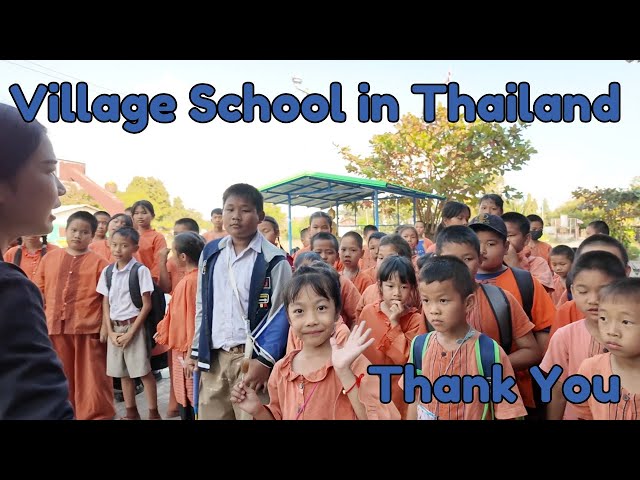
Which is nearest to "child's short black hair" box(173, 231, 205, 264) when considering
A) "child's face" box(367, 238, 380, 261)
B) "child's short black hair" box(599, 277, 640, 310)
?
"child's face" box(367, 238, 380, 261)

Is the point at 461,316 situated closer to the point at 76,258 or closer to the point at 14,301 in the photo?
the point at 14,301

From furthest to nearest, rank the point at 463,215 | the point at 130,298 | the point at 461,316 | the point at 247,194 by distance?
the point at 463,215 → the point at 130,298 → the point at 247,194 → the point at 461,316

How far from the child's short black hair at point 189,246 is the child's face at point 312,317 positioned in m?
1.36

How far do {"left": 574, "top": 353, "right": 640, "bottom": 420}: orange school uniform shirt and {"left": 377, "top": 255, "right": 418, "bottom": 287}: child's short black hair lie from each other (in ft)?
2.64

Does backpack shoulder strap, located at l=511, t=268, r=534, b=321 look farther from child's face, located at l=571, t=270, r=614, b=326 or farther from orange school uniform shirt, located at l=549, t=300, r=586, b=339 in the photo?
child's face, located at l=571, t=270, r=614, b=326

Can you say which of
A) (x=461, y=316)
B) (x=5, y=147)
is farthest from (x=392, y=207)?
(x=5, y=147)

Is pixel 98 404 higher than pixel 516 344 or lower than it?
lower

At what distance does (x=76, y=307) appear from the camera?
A: 3086mm

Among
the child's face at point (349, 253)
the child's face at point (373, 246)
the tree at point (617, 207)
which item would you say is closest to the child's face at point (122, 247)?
the child's face at point (349, 253)

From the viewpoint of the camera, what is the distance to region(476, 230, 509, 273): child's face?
2219 mm

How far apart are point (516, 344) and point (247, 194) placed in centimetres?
132

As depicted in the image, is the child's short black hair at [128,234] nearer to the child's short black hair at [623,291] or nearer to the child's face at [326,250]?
the child's face at [326,250]

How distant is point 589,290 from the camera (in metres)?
1.81

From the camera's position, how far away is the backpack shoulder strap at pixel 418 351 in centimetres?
169
